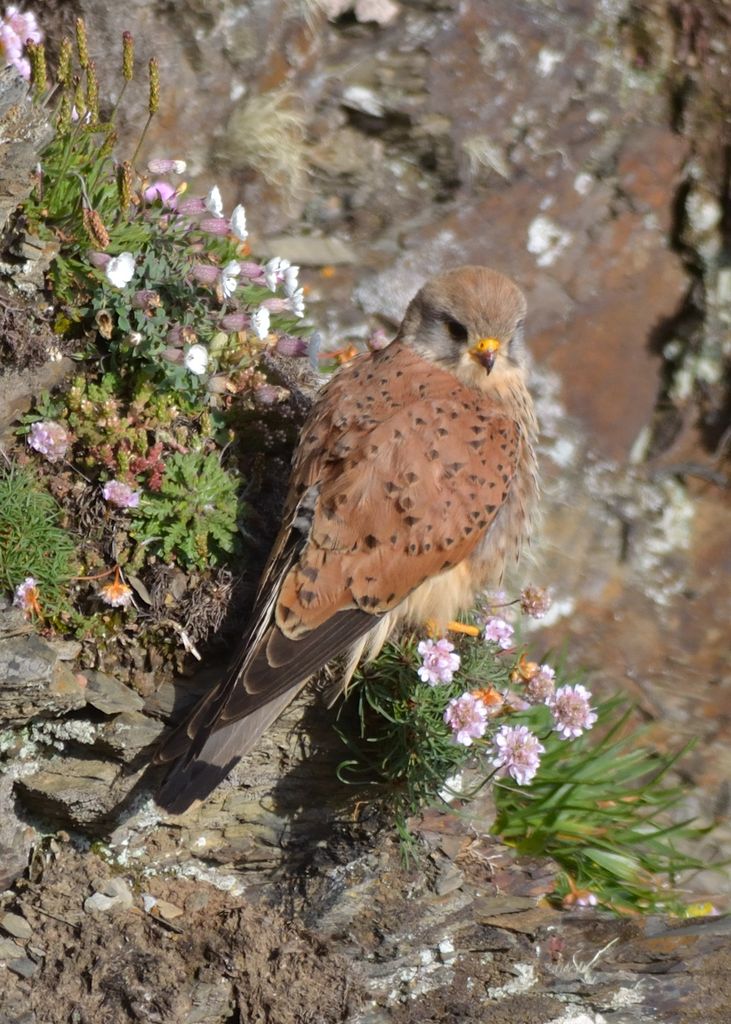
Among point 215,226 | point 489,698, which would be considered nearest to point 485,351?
point 215,226

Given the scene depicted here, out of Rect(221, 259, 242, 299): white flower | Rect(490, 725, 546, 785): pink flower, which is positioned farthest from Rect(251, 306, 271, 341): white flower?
Rect(490, 725, 546, 785): pink flower

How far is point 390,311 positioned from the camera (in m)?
5.40

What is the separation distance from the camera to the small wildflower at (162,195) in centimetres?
358

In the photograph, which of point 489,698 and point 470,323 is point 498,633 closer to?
point 489,698

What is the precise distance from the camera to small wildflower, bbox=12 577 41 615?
3.06 m

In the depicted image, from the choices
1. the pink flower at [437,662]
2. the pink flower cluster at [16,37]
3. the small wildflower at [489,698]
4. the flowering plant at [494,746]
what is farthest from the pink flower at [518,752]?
the pink flower cluster at [16,37]

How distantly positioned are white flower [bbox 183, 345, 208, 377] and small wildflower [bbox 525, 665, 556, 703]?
4.39ft

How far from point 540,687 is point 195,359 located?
1.39 m

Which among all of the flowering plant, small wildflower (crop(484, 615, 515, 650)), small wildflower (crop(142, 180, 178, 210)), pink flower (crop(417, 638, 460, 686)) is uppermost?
small wildflower (crop(142, 180, 178, 210))

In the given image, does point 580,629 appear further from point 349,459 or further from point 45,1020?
point 45,1020

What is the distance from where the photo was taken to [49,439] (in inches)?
126

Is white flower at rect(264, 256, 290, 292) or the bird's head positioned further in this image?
white flower at rect(264, 256, 290, 292)

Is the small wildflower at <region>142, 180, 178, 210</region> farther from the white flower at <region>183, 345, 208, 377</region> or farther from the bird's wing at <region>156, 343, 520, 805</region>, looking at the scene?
the bird's wing at <region>156, 343, 520, 805</region>

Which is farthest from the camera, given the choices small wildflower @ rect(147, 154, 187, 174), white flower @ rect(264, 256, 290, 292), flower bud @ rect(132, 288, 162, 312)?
white flower @ rect(264, 256, 290, 292)
